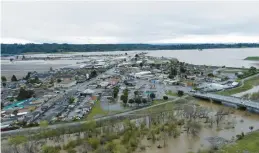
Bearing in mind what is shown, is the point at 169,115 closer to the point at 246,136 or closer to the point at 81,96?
the point at 246,136

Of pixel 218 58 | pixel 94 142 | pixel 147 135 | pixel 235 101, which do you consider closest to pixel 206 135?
pixel 147 135

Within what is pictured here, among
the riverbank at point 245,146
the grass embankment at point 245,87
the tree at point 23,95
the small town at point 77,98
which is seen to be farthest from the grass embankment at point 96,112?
the grass embankment at point 245,87

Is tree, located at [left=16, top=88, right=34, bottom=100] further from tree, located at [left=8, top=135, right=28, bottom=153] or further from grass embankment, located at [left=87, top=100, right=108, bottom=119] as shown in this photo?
tree, located at [left=8, top=135, right=28, bottom=153]

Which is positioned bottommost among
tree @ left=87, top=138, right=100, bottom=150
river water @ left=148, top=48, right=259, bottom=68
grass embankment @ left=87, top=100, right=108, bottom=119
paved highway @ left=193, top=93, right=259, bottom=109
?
grass embankment @ left=87, top=100, right=108, bottom=119

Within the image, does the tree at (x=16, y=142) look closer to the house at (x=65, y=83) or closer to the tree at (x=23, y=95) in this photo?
the tree at (x=23, y=95)

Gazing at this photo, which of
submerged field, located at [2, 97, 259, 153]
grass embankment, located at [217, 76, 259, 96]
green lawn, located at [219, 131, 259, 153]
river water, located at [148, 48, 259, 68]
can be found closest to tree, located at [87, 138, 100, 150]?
submerged field, located at [2, 97, 259, 153]

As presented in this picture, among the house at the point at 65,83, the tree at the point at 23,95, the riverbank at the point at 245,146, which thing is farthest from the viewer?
the house at the point at 65,83

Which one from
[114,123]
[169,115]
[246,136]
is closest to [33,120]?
[114,123]
